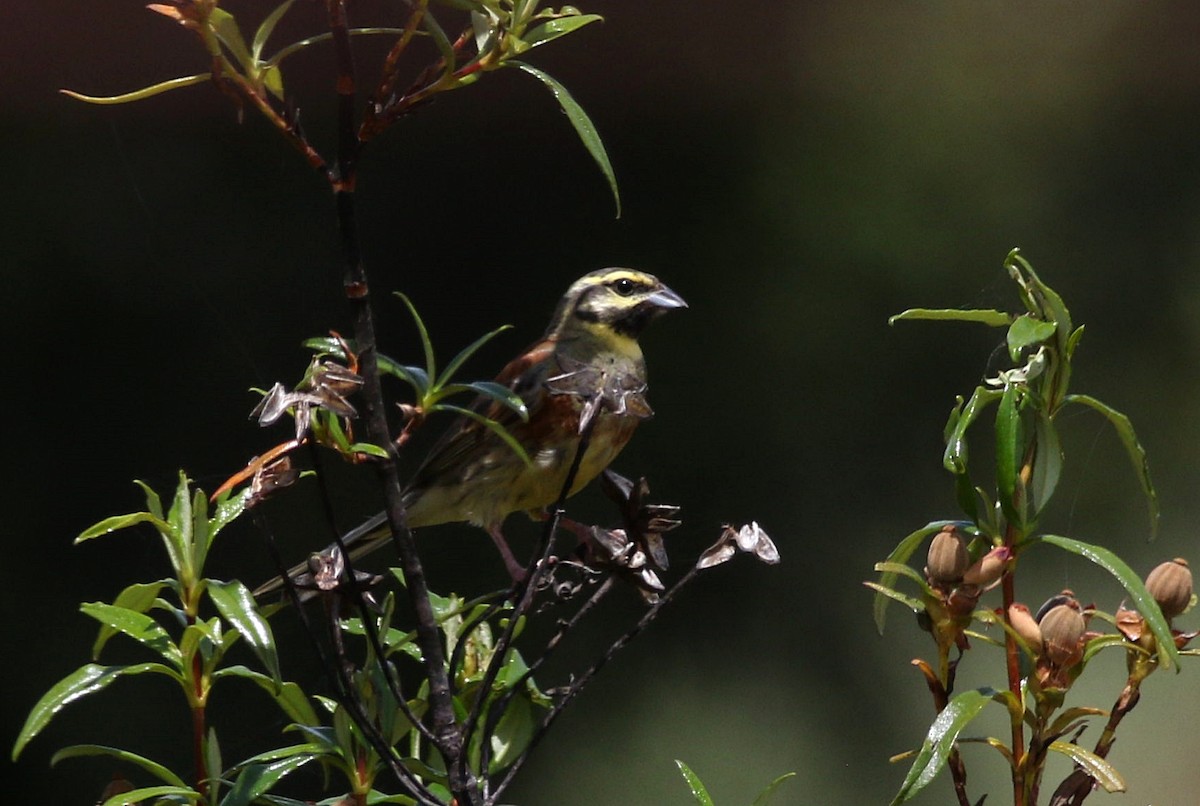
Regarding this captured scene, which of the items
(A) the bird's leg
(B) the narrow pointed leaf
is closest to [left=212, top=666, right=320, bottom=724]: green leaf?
(B) the narrow pointed leaf

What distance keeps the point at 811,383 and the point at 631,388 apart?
6.42 feet

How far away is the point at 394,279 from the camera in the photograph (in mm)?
2377

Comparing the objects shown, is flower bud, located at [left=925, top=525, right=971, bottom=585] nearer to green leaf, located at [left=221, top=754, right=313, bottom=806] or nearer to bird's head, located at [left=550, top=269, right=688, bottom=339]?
green leaf, located at [left=221, top=754, right=313, bottom=806]

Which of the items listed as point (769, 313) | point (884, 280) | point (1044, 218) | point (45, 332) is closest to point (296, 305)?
point (45, 332)

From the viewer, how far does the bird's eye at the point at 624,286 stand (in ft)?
4.63

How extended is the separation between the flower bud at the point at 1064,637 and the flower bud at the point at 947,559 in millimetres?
48

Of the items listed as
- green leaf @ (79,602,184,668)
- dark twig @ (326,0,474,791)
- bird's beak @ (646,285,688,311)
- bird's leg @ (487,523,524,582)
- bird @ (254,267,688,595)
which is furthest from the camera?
bird's beak @ (646,285,688,311)

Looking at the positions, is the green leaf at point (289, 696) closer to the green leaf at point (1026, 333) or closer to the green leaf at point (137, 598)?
the green leaf at point (137, 598)

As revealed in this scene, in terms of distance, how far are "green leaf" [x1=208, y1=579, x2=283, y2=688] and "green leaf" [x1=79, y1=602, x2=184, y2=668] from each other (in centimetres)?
4

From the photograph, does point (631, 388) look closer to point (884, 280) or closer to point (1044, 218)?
point (884, 280)

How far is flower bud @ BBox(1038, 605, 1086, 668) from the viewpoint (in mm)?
688

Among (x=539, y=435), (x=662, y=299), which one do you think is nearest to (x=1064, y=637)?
(x=539, y=435)

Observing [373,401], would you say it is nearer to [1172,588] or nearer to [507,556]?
[1172,588]

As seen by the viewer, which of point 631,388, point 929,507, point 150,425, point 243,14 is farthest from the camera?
point 929,507
